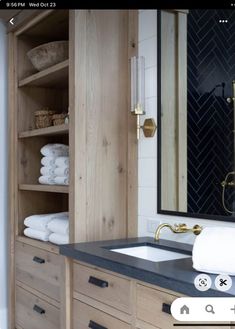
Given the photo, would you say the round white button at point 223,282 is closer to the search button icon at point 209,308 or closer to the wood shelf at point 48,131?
the search button icon at point 209,308

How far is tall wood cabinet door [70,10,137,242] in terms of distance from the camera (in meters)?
2.26

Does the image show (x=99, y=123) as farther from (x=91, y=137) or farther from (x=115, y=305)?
(x=115, y=305)

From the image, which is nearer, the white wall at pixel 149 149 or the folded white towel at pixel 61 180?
the white wall at pixel 149 149

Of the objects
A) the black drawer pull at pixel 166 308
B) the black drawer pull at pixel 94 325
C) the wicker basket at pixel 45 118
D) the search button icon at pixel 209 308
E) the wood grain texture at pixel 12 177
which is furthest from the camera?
the wood grain texture at pixel 12 177

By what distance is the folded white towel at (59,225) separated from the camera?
241 cm

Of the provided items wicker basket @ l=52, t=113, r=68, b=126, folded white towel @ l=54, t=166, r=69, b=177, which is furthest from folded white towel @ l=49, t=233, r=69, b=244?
wicker basket @ l=52, t=113, r=68, b=126

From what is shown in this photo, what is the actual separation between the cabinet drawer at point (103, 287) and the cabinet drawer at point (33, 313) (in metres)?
0.56

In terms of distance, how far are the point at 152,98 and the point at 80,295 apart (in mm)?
1146

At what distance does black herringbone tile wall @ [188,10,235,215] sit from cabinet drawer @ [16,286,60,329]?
1.06 meters

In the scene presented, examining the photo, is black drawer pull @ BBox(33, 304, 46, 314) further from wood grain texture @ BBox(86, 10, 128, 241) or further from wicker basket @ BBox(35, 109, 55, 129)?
wicker basket @ BBox(35, 109, 55, 129)

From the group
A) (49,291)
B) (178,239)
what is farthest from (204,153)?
(49,291)

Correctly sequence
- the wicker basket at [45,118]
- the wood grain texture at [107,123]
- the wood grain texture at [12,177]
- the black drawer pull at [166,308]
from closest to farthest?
the black drawer pull at [166,308], the wood grain texture at [107,123], the wicker basket at [45,118], the wood grain texture at [12,177]

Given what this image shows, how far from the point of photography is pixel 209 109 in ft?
6.74

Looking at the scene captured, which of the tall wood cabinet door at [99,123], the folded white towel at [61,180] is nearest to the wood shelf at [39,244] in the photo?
the tall wood cabinet door at [99,123]
